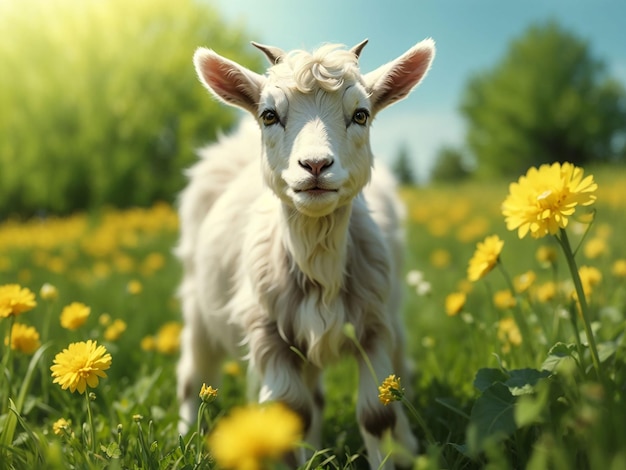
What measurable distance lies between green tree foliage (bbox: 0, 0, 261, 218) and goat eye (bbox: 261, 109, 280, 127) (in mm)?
16383

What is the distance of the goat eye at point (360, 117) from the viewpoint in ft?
8.82

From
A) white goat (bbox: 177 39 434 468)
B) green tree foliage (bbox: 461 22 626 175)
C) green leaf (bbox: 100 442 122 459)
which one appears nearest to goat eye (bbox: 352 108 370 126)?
white goat (bbox: 177 39 434 468)

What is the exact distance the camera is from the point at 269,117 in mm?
2736

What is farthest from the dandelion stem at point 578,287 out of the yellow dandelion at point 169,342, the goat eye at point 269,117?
the yellow dandelion at point 169,342

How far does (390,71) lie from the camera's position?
2.83 m

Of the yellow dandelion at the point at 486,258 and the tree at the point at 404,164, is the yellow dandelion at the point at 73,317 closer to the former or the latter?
the yellow dandelion at the point at 486,258

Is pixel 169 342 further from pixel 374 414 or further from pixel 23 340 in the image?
pixel 374 414

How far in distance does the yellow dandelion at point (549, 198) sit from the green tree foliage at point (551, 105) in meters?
38.6

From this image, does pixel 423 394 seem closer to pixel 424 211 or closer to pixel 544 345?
pixel 544 345

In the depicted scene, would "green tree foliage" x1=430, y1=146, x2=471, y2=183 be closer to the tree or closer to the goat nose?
the tree

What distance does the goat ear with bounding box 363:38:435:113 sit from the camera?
9.29 ft

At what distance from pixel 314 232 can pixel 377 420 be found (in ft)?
2.67

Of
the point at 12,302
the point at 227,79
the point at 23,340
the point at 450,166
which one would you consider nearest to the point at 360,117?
the point at 227,79

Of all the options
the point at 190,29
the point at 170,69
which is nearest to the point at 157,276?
the point at 170,69
